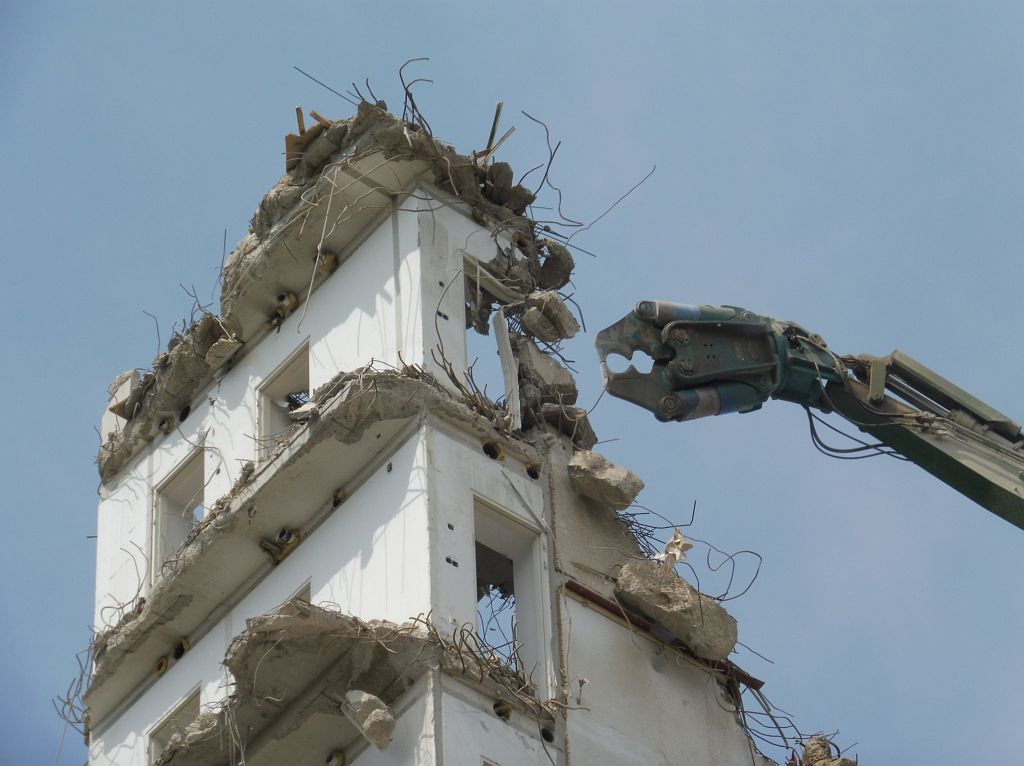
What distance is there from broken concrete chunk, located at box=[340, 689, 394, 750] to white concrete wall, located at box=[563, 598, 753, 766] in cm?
193

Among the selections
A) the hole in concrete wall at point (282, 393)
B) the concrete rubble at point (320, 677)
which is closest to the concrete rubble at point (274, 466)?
the hole in concrete wall at point (282, 393)

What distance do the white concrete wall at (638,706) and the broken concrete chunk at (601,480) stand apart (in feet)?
4.23

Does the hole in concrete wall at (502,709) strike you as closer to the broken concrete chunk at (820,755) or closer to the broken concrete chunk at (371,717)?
the broken concrete chunk at (371,717)

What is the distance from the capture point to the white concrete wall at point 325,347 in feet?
75.0

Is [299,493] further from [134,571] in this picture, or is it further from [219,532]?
[134,571]

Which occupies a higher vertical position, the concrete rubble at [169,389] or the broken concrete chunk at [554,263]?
the broken concrete chunk at [554,263]

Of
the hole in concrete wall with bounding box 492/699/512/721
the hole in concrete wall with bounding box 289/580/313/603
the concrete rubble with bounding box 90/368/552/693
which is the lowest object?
the hole in concrete wall with bounding box 492/699/512/721

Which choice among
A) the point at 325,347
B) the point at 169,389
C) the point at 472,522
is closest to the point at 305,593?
the point at 472,522

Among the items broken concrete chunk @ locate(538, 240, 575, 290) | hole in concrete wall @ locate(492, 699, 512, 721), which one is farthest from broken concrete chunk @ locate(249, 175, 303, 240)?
hole in concrete wall @ locate(492, 699, 512, 721)

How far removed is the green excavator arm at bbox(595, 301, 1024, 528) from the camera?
64.5 ft

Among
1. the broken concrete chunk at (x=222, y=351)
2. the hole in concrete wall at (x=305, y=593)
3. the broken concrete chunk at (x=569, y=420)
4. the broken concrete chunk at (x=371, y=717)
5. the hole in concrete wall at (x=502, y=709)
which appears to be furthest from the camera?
the broken concrete chunk at (x=222, y=351)

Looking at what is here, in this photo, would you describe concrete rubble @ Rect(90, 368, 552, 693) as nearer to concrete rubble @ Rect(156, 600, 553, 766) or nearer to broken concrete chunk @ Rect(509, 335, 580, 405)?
broken concrete chunk @ Rect(509, 335, 580, 405)

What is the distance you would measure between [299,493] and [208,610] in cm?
184

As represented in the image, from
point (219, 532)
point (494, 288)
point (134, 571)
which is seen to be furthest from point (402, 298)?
point (134, 571)
